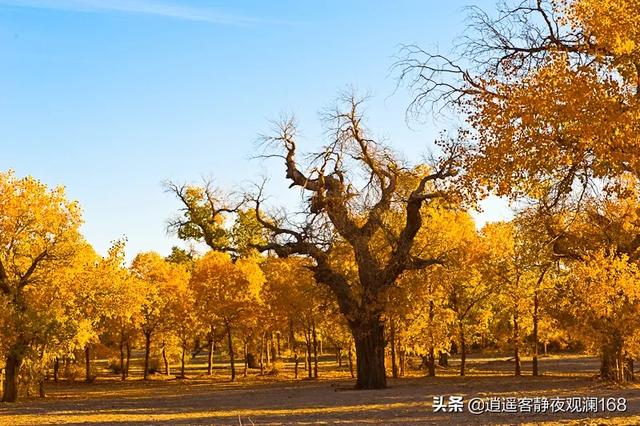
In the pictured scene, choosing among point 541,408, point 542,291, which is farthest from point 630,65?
point 542,291

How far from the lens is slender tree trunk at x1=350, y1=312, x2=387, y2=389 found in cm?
3462

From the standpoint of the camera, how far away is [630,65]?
1466 cm

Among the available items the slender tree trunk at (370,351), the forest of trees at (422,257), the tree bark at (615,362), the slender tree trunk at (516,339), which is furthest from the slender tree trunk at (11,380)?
the slender tree trunk at (516,339)

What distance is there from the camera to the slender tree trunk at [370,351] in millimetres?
34625

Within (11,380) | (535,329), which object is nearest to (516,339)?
(535,329)

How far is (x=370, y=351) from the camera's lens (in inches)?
1373

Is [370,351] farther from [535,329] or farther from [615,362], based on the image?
[535,329]

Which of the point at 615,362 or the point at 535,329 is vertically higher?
the point at 535,329

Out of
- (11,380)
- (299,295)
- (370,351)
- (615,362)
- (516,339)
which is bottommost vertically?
(615,362)

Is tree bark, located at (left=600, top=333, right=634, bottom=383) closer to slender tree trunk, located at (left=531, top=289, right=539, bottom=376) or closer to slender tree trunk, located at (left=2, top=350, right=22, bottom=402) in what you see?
slender tree trunk, located at (left=531, top=289, right=539, bottom=376)

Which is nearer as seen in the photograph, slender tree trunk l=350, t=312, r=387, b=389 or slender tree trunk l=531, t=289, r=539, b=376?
slender tree trunk l=350, t=312, r=387, b=389

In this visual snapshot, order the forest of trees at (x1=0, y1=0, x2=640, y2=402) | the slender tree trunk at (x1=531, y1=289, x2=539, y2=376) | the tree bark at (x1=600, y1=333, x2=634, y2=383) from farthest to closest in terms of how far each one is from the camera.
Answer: the slender tree trunk at (x1=531, y1=289, x2=539, y2=376) → the tree bark at (x1=600, y1=333, x2=634, y2=383) → the forest of trees at (x1=0, y1=0, x2=640, y2=402)

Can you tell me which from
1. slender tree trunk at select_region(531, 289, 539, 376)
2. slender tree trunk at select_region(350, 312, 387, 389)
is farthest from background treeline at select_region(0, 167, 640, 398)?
slender tree trunk at select_region(350, 312, 387, 389)

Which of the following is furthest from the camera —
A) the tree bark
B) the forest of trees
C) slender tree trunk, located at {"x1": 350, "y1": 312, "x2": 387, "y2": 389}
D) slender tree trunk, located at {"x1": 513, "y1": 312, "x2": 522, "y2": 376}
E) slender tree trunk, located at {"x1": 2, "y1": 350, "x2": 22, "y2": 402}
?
slender tree trunk, located at {"x1": 513, "y1": 312, "x2": 522, "y2": 376}
